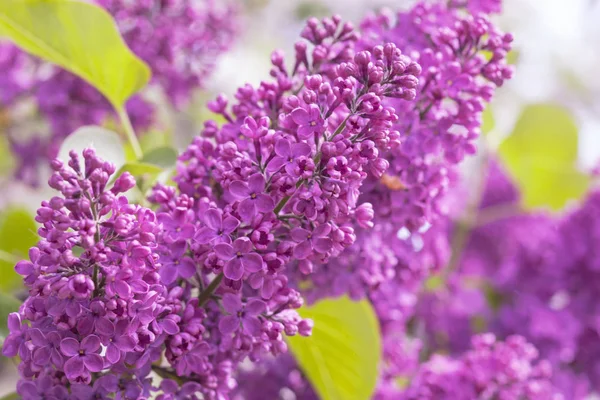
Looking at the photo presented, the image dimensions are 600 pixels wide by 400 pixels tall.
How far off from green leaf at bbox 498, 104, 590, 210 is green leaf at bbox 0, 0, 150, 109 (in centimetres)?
83

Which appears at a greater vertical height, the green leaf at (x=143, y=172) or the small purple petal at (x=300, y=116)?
the small purple petal at (x=300, y=116)

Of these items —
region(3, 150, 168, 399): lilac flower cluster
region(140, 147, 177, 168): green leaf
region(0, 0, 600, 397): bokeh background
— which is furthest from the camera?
region(0, 0, 600, 397): bokeh background

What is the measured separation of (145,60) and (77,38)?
0.16 meters

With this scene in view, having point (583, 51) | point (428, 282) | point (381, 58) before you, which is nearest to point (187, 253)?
point (381, 58)

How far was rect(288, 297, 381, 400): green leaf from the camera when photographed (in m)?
0.79

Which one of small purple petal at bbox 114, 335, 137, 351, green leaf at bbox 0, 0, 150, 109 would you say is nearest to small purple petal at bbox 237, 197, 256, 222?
small purple petal at bbox 114, 335, 137, 351

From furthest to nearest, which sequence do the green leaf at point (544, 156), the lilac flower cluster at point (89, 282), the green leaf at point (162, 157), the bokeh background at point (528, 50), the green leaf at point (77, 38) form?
the bokeh background at point (528, 50) < the green leaf at point (544, 156) < the green leaf at point (77, 38) < the green leaf at point (162, 157) < the lilac flower cluster at point (89, 282)

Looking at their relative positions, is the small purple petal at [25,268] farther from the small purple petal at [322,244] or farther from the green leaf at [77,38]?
the green leaf at [77,38]

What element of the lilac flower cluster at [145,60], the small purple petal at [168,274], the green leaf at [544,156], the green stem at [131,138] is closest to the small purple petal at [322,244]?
the small purple petal at [168,274]

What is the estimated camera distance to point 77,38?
82 cm

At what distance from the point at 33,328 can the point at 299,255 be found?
189 mm

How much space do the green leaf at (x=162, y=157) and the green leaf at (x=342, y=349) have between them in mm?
225

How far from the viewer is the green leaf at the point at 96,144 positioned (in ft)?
2.18

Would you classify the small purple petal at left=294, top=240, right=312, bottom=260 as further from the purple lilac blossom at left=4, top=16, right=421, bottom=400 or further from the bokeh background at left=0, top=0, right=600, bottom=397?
the bokeh background at left=0, top=0, right=600, bottom=397
